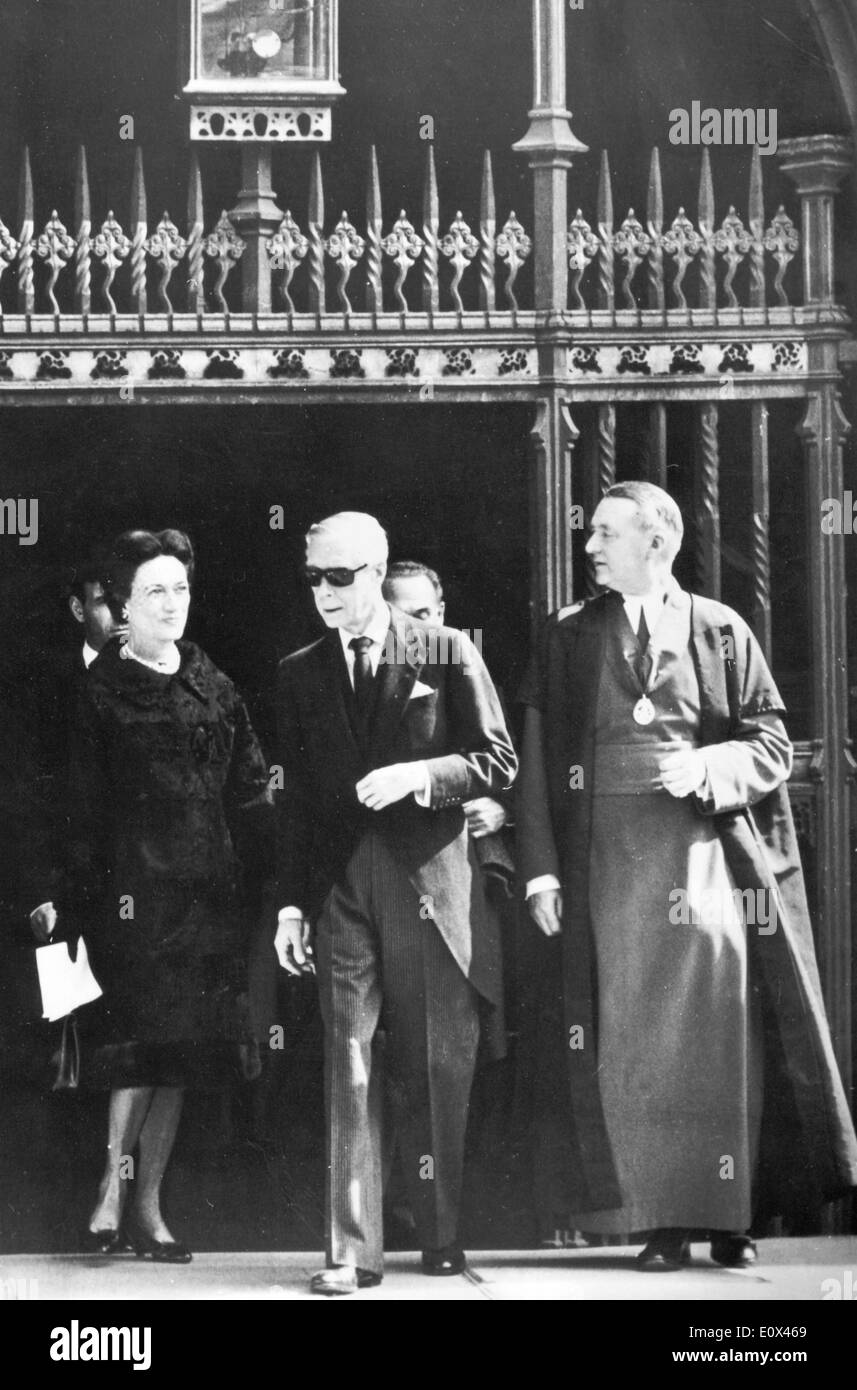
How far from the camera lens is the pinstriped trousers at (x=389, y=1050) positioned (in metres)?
5.29

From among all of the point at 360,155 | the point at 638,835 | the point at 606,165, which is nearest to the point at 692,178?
the point at 606,165

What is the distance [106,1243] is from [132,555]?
1730 mm

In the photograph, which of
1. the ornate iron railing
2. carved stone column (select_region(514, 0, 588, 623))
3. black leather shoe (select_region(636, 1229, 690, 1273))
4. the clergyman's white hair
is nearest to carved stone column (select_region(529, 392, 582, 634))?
carved stone column (select_region(514, 0, 588, 623))

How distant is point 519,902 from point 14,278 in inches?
82.4

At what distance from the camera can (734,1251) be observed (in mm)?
5379

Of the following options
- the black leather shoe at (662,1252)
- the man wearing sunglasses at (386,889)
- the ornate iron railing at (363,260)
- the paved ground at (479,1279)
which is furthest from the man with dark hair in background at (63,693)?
the black leather shoe at (662,1252)

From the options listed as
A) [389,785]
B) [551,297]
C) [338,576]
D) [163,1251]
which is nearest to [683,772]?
[389,785]

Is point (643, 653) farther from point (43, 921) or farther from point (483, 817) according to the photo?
point (43, 921)

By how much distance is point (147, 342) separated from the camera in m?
5.65

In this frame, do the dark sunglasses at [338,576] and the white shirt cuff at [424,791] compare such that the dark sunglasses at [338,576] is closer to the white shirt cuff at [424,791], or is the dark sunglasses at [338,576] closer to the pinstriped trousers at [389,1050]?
the white shirt cuff at [424,791]

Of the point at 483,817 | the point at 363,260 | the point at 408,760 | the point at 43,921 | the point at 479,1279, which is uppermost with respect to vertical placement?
the point at 363,260

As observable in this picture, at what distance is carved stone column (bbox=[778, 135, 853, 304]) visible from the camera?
570cm

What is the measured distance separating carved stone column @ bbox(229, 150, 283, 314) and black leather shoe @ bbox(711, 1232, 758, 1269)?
2.64 meters

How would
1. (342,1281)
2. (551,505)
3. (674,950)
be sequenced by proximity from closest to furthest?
(342,1281) → (674,950) → (551,505)
